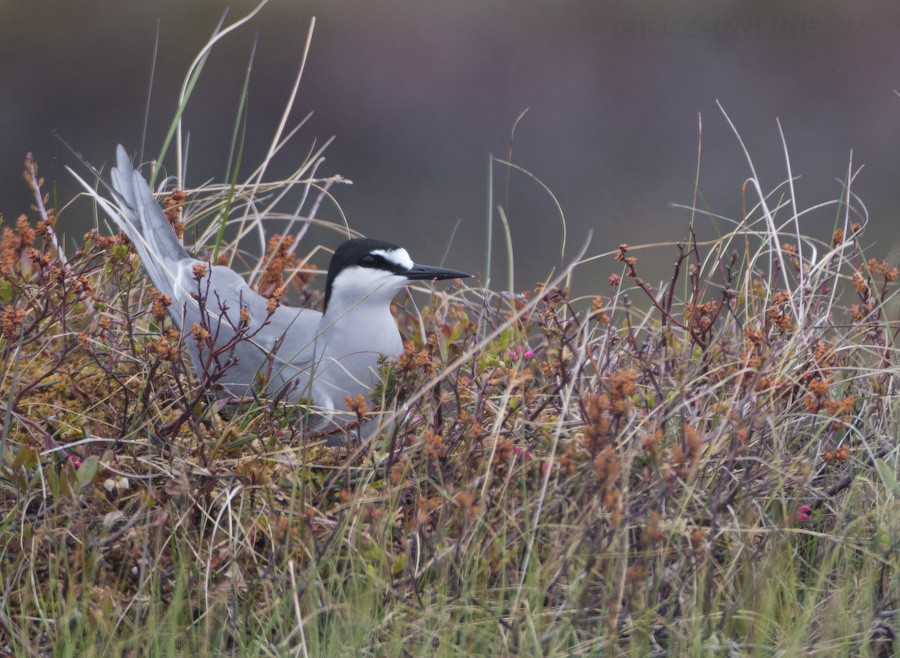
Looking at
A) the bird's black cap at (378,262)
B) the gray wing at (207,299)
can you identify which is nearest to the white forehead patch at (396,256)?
the bird's black cap at (378,262)

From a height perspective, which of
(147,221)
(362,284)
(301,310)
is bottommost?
(301,310)

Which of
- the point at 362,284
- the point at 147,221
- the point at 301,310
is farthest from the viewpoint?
the point at 147,221

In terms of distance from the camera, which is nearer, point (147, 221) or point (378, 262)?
point (378, 262)

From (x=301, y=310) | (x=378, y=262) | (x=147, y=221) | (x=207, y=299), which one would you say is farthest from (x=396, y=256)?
(x=147, y=221)

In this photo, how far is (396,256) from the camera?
10.0 ft

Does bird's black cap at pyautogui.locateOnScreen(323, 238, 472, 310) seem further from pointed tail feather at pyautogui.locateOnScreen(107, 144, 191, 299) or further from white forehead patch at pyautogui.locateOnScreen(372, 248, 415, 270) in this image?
pointed tail feather at pyautogui.locateOnScreen(107, 144, 191, 299)

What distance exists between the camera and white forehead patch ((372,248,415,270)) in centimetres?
305

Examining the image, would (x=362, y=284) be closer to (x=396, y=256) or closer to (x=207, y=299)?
(x=396, y=256)

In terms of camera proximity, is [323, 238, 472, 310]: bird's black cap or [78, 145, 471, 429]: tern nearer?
[78, 145, 471, 429]: tern

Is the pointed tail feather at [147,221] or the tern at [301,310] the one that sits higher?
the pointed tail feather at [147,221]

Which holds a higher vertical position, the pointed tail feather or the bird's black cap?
the pointed tail feather

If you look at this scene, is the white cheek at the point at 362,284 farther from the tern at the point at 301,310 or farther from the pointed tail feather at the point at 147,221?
the pointed tail feather at the point at 147,221

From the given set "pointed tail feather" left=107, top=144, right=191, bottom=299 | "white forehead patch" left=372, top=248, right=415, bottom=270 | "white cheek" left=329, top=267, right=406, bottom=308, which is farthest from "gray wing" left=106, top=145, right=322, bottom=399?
"white forehead patch" left=372, top=248, right=415, bottom=270

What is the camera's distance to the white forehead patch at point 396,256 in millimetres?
3053
